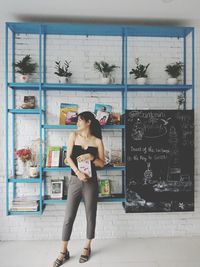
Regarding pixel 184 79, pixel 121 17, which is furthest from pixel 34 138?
pixel 184 79

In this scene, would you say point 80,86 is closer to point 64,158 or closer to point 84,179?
point 64,158

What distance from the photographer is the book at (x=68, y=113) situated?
11.0ft

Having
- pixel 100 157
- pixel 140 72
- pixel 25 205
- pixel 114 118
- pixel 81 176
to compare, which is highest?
pixel 140 72

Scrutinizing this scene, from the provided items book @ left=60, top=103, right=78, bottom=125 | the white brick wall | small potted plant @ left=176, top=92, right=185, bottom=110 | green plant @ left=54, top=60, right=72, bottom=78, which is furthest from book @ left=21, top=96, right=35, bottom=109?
small potted plant @ left=176, top=92, right=185, bottom=110

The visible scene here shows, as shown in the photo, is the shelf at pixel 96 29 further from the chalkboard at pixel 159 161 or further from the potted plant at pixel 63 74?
the chalkboard at pixel 159 161

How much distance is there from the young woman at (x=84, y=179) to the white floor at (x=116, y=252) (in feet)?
0.67

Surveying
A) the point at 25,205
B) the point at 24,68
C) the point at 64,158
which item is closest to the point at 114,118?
the point at 64,158

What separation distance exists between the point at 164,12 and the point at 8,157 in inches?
111

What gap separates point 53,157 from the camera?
3.29 meters

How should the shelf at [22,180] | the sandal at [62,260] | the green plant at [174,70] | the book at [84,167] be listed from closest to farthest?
the sandal at [62,260]
the book at [84,167]
the shelf at [22,180]
the green plant at [174,70]

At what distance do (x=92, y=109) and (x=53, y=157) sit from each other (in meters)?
0.85

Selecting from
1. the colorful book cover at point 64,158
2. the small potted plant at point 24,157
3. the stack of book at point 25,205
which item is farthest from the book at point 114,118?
the stack of book at point 25,205

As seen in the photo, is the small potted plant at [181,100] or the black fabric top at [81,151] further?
the small potted plant at [181,100]

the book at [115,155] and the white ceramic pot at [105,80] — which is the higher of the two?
the white ceramic pot at [105,80]
